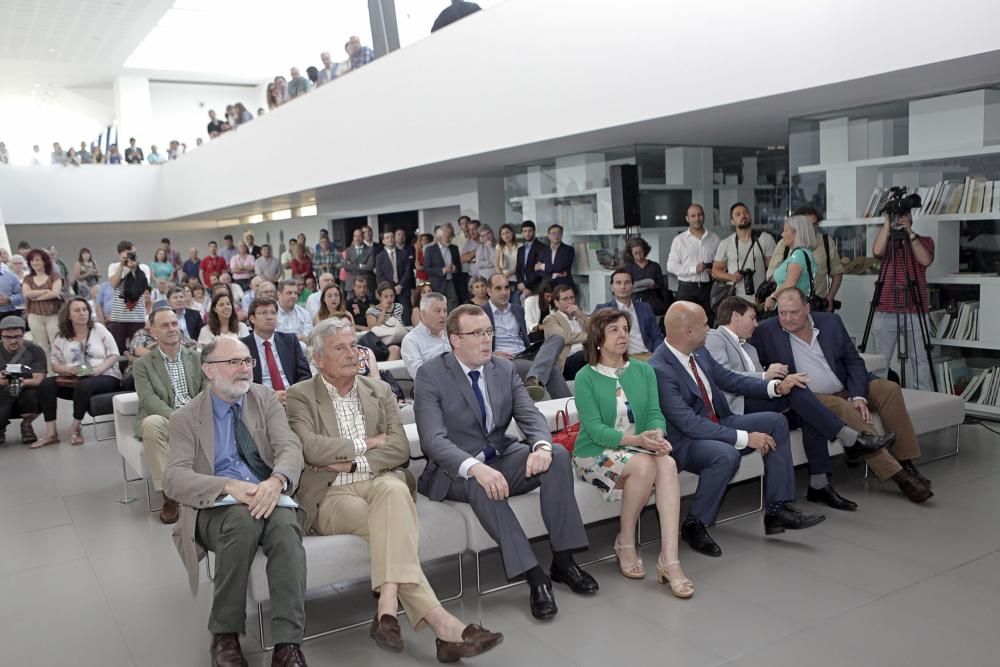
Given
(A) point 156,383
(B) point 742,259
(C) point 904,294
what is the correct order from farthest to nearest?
(B) point 742,259
(C) point 904,294
(A) point 156,383

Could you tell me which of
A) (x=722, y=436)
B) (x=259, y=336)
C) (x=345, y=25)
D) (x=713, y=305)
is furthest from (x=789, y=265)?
(x=345, y=25)

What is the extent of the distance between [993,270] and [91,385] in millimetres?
7486

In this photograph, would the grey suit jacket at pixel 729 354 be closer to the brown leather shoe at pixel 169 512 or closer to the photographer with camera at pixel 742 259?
the photographer with camera at pixel 742 259

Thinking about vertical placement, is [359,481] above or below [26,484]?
above

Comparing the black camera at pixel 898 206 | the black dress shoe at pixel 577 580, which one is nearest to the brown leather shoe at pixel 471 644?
the black dress shoe at pixel 577 580

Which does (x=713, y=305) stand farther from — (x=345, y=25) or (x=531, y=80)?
(x=345, y=25)

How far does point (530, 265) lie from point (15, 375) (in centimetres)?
569

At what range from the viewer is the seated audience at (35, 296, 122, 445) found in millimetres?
7129

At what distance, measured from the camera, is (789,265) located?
6.91 meters

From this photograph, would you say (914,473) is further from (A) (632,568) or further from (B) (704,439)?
(A) (632,568)

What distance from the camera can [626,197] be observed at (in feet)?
29.3

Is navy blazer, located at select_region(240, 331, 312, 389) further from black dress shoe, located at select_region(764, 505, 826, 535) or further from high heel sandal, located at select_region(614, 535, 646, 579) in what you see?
black dress shoe, located at select_region(764, 505, 826, 535)

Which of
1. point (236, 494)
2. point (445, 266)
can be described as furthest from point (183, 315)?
point (236, 494)

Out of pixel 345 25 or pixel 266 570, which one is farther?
pixel 345 25
